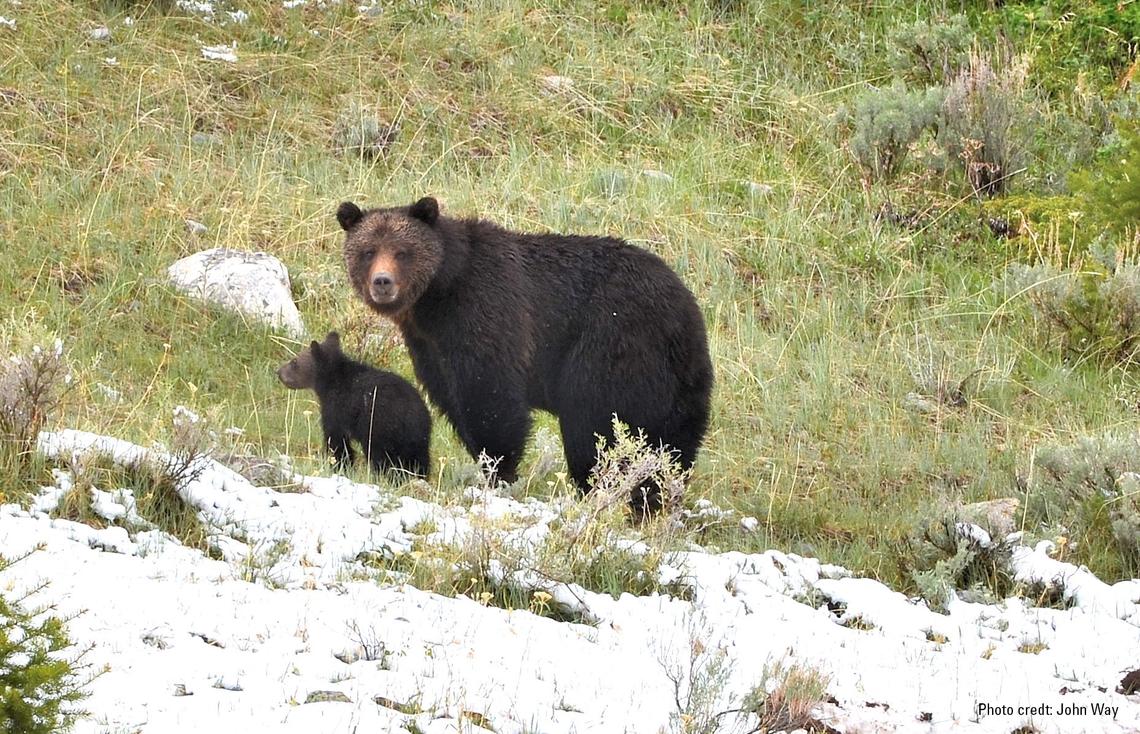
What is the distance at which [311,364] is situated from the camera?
876 cm

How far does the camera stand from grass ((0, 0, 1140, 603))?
9078 millimetres

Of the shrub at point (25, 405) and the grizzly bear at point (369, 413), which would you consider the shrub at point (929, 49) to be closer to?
the grizzly bear at point (369, 413)

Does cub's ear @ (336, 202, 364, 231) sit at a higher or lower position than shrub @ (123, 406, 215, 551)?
higher

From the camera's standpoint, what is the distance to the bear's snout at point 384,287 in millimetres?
7758

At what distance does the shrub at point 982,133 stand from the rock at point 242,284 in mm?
5956

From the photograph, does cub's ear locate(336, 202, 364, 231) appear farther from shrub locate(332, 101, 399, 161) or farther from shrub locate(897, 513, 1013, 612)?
shrub locate(332, 101, 399, 161)

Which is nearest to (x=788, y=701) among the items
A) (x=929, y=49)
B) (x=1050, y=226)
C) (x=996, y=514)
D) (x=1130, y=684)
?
(x=1130, y=684)

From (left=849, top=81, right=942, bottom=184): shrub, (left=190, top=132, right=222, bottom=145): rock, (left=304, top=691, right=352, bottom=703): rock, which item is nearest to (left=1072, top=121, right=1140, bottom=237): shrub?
(left=849, top=81, right=942, bottom=184): shrub

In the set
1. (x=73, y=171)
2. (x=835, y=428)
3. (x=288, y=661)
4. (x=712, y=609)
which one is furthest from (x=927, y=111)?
(x=288, y=661)

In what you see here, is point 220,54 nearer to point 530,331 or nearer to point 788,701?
point 530,331

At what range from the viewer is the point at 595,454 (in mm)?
8062

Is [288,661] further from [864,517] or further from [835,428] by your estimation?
[835,428]

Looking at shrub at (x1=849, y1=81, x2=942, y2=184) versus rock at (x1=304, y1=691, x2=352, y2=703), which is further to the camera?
shrub at (x1=849, y1=81, x2=942, y2=184)

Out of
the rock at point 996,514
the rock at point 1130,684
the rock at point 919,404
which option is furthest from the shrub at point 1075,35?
the rock at point 1130,684
